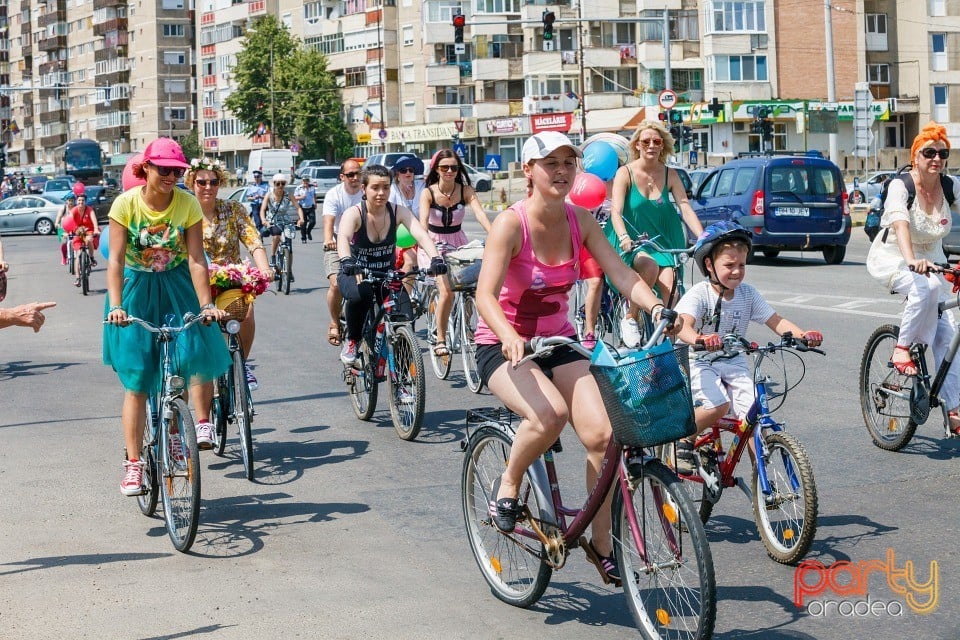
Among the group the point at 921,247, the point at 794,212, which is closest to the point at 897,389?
the point at 921,247

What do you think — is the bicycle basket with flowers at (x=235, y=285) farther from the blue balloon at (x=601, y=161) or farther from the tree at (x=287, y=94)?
the tree at (x=287, y=94)

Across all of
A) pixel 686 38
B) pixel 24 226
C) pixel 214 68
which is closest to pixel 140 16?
pixel 214 68

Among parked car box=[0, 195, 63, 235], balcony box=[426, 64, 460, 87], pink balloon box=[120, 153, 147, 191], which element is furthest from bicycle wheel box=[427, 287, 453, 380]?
balcony box=[426, 64, 460, 87]

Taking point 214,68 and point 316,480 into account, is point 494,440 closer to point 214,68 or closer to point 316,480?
point 316,480

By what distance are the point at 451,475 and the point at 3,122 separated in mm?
180616

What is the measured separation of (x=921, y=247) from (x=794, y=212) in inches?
682

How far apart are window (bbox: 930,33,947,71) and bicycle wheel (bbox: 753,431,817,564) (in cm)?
7939

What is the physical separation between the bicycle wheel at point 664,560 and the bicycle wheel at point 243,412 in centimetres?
373

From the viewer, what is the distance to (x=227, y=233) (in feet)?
31.5

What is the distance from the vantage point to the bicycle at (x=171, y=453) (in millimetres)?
6762

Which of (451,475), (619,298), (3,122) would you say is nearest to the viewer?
(451,475)

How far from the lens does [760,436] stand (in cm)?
639

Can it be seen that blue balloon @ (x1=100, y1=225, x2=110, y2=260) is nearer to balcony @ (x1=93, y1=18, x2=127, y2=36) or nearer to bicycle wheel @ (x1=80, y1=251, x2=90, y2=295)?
bicycle wheel @ (x1=80, y1=251, x2=90, y2=295)

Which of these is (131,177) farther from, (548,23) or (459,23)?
(548,23)
